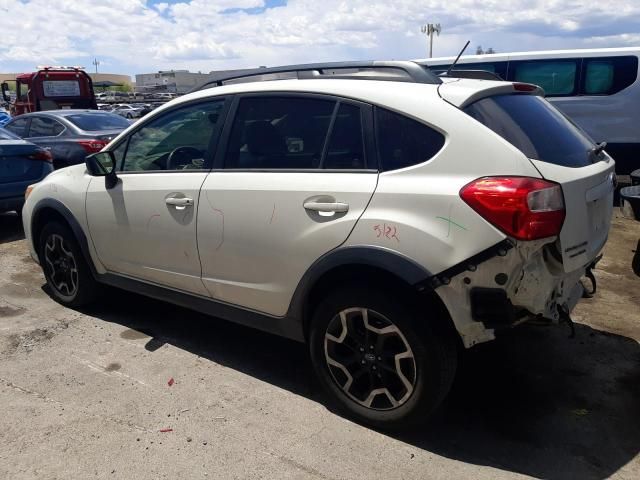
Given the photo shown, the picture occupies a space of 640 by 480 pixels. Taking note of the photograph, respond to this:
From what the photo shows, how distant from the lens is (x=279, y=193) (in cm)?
316

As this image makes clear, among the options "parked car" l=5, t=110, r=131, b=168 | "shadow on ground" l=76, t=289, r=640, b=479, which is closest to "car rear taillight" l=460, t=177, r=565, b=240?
"shadow on ground" l=76, t=289, r=640, b=479

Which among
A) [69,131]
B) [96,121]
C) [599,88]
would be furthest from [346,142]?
[96,121]

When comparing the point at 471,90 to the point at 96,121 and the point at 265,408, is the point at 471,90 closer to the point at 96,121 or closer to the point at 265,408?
the point at 265,408

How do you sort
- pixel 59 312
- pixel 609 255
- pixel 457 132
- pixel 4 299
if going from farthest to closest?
1. pixel 609 255
2. pixel 4 299
3. pixel 59 312
4. pixel 457 132

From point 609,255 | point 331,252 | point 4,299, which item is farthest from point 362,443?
point 609,255

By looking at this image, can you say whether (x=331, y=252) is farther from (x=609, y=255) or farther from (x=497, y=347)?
(x=609, y=255)

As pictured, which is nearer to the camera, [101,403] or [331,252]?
[331,252]

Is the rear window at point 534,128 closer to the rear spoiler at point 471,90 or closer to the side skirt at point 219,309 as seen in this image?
the rear spoiler at point 471,90

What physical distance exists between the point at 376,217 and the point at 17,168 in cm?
617

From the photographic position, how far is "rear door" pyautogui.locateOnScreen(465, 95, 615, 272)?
2682mm

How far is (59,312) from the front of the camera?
15.5 feet

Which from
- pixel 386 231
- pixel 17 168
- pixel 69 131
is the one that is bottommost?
pixel 17 168

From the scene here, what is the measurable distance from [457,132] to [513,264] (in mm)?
661

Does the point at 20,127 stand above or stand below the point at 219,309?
above
